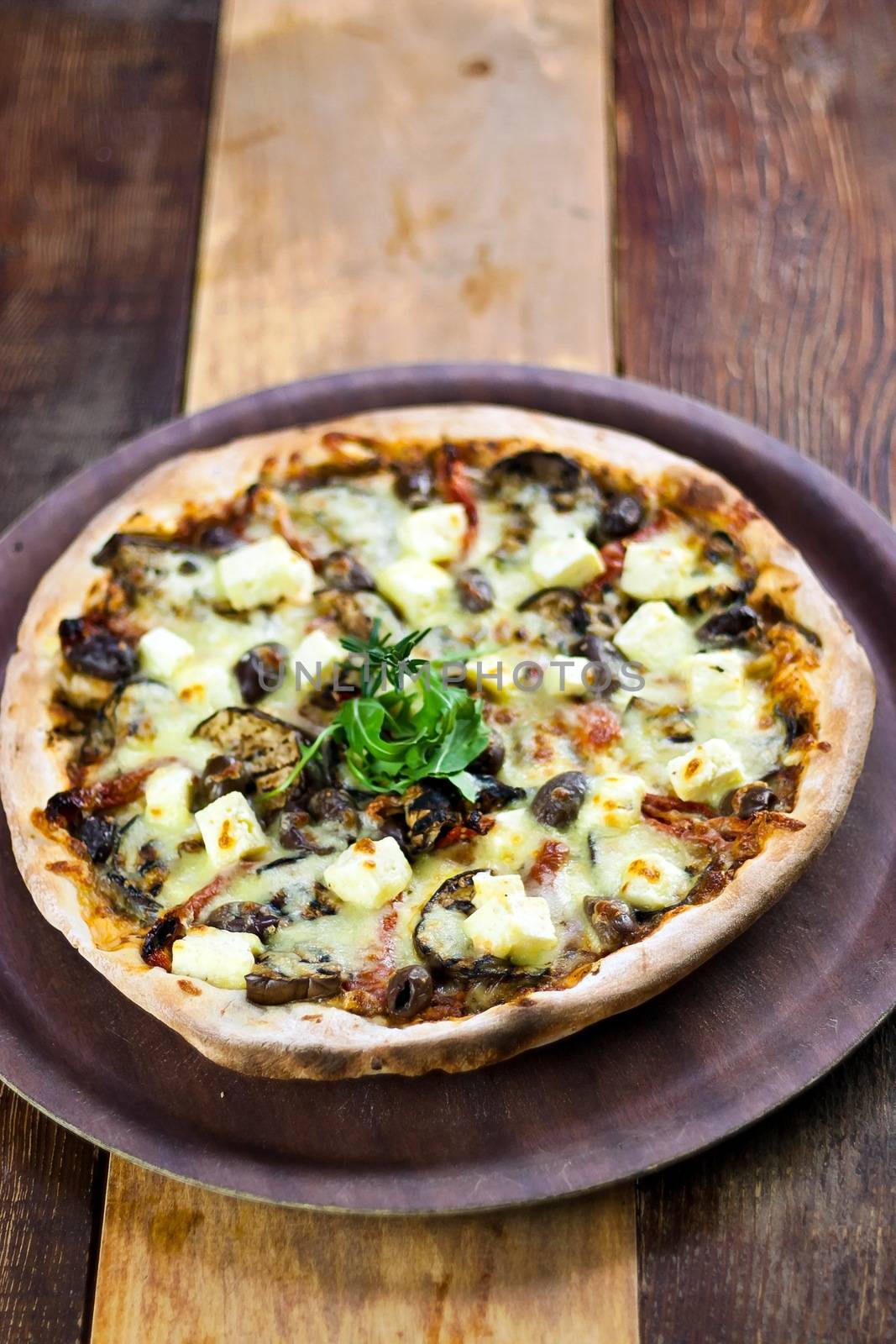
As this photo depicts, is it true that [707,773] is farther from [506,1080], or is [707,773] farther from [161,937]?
[161,937]

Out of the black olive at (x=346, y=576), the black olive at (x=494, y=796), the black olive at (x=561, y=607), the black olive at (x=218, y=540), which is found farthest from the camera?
the black olive at (x=218, y=540)

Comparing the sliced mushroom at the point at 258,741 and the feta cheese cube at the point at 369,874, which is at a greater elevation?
the sliced mushroom at the point at 258,741

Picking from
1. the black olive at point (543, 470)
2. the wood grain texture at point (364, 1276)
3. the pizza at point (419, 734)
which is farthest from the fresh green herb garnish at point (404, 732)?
the wood grain texture at point (364, 1276)

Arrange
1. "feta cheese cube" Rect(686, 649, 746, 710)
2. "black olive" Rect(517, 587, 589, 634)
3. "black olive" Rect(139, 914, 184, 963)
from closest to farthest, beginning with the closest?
"black olive" Rect(139, 914, 184, 963) < "feta cheese cube" Rect(686, 649, 746, 710) < "black olive" Rect(517, 587, 589, 634)

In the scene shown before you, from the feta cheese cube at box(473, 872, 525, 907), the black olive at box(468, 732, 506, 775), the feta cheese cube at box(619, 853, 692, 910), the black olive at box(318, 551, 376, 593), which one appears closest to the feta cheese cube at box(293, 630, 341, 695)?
the black olive at box(318, 551, 376, 593)

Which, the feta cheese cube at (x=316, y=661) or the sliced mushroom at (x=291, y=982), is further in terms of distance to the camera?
the feta cheese cube at (x=316, y=661)

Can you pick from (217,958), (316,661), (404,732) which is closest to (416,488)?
(316,661)

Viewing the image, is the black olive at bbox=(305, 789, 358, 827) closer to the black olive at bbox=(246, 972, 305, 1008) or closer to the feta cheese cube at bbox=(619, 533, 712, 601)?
the black olive at bbox=(246, 972, 305, 1008)

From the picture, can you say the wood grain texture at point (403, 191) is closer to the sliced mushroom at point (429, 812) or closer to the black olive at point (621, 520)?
the black olive at point (621, 520)
